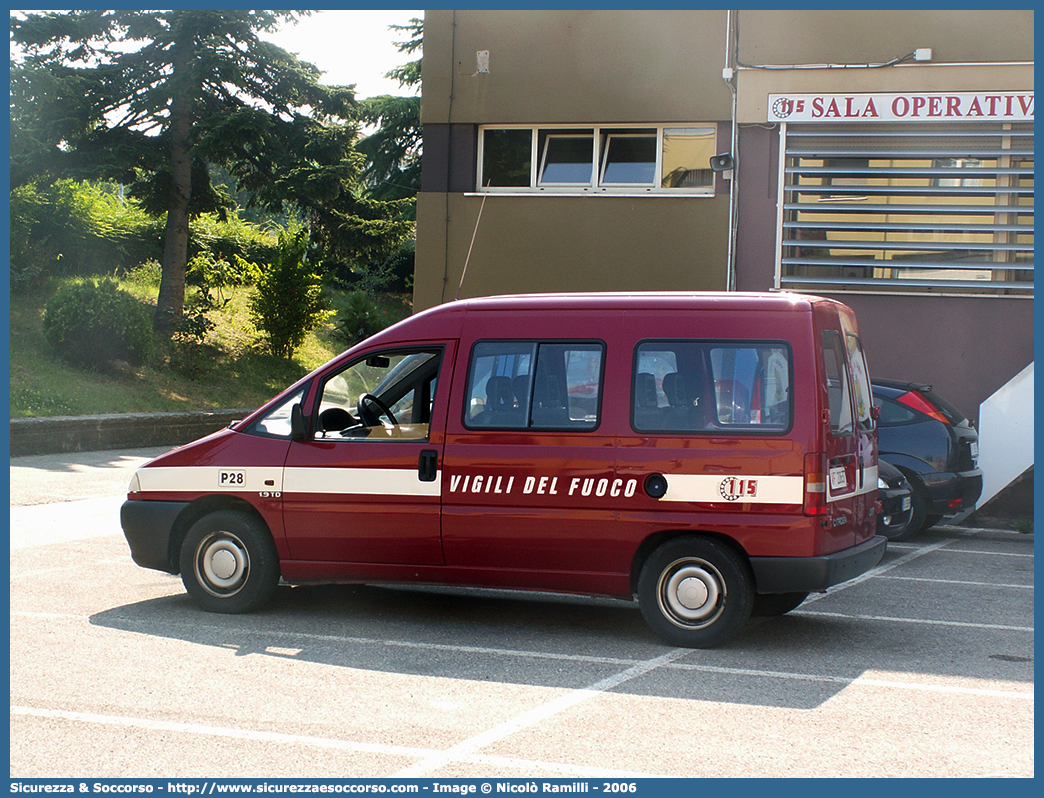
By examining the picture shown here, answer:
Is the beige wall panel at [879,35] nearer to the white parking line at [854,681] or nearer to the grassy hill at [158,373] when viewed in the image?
the white parking line at [854,681]

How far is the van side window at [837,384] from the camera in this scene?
6465 millimetres

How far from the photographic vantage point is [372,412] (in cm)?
726

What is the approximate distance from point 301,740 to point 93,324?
15877 millimetres

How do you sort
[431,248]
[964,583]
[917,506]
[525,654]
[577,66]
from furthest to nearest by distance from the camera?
[431,248]
[577,66]
[917,506]
[964,583]
[525,654]

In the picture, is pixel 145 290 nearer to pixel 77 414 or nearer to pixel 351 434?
pixel 77 414

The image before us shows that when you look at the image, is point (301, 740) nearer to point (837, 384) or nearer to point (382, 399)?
point (382, 399)

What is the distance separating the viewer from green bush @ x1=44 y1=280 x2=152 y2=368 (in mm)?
18875

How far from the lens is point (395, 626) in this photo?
23.2 feet

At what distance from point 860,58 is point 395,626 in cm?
1006

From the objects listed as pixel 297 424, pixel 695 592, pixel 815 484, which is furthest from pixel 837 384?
pixel 297 424

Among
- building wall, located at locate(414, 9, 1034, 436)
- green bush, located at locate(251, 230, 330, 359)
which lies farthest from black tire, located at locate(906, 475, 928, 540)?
Answer: green bush, located at locate(251, 230, 330, 359)

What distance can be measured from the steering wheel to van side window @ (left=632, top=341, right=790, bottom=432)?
1.61 meters

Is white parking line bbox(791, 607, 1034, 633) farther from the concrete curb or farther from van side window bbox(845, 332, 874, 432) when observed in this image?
the concrete curb

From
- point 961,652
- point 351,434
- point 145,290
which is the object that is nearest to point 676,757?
point 961,652
